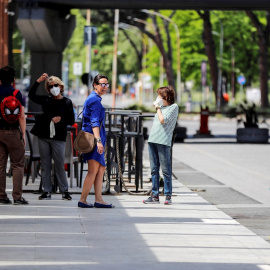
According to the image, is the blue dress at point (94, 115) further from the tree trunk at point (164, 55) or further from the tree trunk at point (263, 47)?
the tree trunk at point (164, 55)

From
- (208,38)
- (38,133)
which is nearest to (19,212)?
(38,133)

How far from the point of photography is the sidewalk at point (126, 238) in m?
8.70

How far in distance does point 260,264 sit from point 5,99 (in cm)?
556

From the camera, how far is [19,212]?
12664 millimetres

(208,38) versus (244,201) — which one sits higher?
(208,38)

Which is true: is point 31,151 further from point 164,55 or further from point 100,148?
point 164,55

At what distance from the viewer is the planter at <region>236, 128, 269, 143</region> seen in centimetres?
3428

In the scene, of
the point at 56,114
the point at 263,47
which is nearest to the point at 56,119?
the point at 56,114

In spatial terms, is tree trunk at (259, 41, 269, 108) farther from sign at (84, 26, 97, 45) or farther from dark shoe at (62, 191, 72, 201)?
dark shoe at (62, 191, 72, 201)

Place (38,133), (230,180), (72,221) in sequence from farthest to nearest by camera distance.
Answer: (230,180), (38,133), (72,221)

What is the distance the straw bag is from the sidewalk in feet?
2.43

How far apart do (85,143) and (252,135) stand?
71.8ft

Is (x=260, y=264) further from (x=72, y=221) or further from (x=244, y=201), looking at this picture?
(x=244, y=201)
